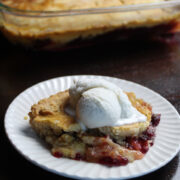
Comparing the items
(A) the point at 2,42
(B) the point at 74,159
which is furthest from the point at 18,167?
(A) the point at 2,42

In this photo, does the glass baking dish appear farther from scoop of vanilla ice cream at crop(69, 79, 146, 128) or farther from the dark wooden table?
scoop of vanilla ice cream at crop(69, 79, 146, 128)

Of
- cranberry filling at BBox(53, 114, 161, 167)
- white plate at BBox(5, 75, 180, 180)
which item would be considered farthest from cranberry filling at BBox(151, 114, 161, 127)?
cranberry filling at BBox(53, 114, 161, 167)

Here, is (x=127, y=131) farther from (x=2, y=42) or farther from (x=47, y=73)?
(x=2, y=42)

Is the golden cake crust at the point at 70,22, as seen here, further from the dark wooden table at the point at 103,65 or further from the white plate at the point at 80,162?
the white plate at the point at 80,162

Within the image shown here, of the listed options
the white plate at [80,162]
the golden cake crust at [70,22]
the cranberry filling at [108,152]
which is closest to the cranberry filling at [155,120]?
the white plate at [80,162]

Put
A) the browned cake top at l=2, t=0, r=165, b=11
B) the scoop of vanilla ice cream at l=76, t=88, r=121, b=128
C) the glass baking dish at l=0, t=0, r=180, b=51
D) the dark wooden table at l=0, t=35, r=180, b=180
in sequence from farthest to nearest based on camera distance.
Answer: the browned cake top at l=2, t=0, r=165, b=11 → the glass baking dish at l=0, t=0, r=180, b=51 → the dark wooden table at l=0, t=35, r=180, b=180 → the scoop of vanilla ice cream at l=76, t=88, r=121, b=128

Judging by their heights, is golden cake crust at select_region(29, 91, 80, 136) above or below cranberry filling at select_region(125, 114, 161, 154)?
above

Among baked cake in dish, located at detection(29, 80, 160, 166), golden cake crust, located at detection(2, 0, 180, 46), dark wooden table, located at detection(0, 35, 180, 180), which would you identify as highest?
golden cake crust, located at detection(2, 0, 180, 46)
